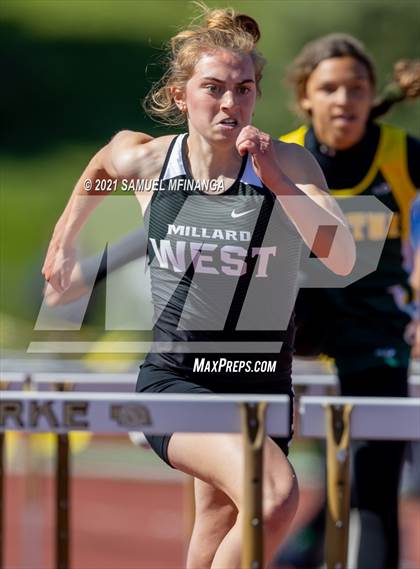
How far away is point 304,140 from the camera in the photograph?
419 centimetres

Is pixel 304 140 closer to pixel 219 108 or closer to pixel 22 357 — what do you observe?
pixel 219 108

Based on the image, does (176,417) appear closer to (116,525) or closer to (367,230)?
(367,230)

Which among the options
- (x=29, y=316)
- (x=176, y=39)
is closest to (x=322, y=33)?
(x=29, y=316)

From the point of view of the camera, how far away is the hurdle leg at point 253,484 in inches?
107

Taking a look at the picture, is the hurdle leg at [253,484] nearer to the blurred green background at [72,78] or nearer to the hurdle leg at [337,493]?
the hurdle leg at [337,493]

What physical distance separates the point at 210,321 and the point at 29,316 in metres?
6.23

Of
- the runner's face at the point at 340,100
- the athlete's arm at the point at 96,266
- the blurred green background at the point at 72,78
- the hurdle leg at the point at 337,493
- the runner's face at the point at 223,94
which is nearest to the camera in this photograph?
the hurdle leg at the point at 337,493

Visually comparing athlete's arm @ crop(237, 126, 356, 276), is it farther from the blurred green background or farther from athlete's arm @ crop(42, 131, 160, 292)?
the blurred green background

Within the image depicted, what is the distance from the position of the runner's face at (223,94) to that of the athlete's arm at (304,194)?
0.12m

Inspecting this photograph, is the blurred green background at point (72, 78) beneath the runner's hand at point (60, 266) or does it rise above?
above

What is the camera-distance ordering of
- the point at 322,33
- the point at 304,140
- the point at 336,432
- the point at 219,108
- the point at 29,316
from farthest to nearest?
the point at 322,33 → the point at 29,316 → the point at 304,140 → the point at 219,108 → the point at 336,432

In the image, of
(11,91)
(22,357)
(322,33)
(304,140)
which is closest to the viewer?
(304,140)

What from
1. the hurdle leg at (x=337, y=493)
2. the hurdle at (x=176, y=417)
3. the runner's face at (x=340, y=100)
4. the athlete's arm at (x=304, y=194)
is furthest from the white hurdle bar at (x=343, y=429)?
the runner's face at (x=340, y=100)

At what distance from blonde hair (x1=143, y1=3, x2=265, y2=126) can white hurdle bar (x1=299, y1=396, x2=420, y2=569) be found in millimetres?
900
